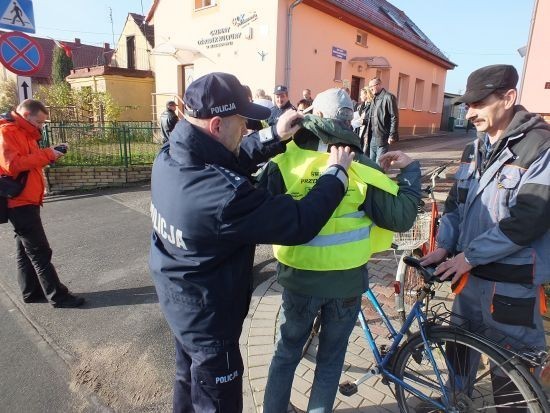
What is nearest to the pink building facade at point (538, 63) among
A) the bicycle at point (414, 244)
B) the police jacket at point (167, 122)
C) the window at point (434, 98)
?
the bicycle at point (414, 244)

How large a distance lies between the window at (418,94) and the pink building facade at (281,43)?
257 centimetres

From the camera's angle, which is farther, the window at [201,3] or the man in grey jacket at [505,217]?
the window at [201,3]

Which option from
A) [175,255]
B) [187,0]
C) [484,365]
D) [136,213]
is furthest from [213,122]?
[187,0]

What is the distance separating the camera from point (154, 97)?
1755cm

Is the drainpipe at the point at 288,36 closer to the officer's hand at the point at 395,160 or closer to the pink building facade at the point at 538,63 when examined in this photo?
the pink building facade at the point at 538,63

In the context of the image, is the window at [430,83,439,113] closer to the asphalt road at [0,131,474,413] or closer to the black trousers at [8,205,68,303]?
the asphalt road at [0,131,474,413]

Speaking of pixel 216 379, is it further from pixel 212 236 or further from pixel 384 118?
pixel 384 118

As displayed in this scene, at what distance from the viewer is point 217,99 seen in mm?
1616

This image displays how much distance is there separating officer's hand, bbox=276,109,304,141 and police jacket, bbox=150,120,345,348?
39 centimetres

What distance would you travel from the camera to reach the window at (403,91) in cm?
1927

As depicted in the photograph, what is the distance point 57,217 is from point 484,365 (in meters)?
6.66

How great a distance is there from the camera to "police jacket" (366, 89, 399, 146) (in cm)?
711

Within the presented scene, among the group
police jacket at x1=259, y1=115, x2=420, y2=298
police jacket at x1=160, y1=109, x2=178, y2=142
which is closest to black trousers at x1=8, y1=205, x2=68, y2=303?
police jacket at x1=259, y1=115, x2=420, y2=298

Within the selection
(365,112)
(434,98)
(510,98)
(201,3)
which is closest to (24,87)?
(365,112)
